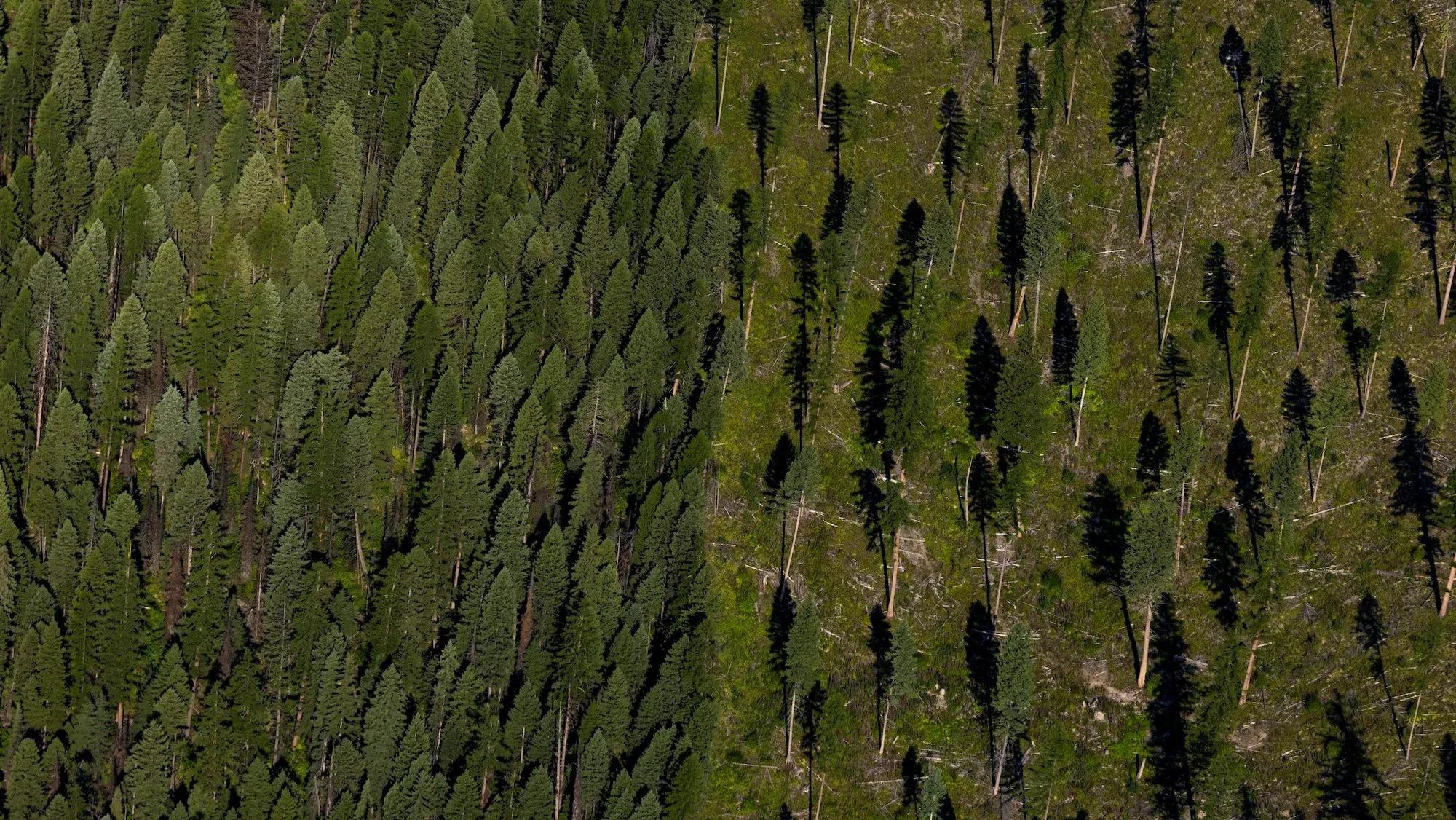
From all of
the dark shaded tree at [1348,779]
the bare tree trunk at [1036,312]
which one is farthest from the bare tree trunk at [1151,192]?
the dark shaded tree at [1348,779]

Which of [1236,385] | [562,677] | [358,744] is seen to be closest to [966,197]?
[1236,385]

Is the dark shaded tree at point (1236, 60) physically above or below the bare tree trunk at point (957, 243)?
above

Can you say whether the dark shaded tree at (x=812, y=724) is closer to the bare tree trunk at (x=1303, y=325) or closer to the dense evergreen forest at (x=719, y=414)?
the dense evergreen forest at (x=719, y=414)

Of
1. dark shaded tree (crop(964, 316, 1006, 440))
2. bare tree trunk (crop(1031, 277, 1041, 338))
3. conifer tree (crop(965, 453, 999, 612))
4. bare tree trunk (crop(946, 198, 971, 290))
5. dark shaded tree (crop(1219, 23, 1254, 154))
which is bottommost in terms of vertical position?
conifer tree (crop(965, 453, 999, 612))

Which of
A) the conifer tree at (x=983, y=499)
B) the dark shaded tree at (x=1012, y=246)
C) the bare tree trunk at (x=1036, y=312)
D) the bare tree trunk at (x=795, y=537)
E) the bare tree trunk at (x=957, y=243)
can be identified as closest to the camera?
the bare tree trunk at (x=795, y=537)

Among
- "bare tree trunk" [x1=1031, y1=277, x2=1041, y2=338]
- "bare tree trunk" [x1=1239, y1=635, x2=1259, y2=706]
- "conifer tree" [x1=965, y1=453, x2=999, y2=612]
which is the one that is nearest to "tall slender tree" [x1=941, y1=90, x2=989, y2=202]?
"bare tree trunk" [x1=1031, y1=277, x2=1041, y2=338]

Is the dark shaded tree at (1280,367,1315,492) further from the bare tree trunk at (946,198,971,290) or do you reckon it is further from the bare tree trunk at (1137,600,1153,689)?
the bare tree trunk at (946,198,971,290)

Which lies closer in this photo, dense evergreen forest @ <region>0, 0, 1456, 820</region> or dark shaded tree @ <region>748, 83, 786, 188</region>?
dense evergreen forest @ <region>0, 0, 1456, 820</region>
